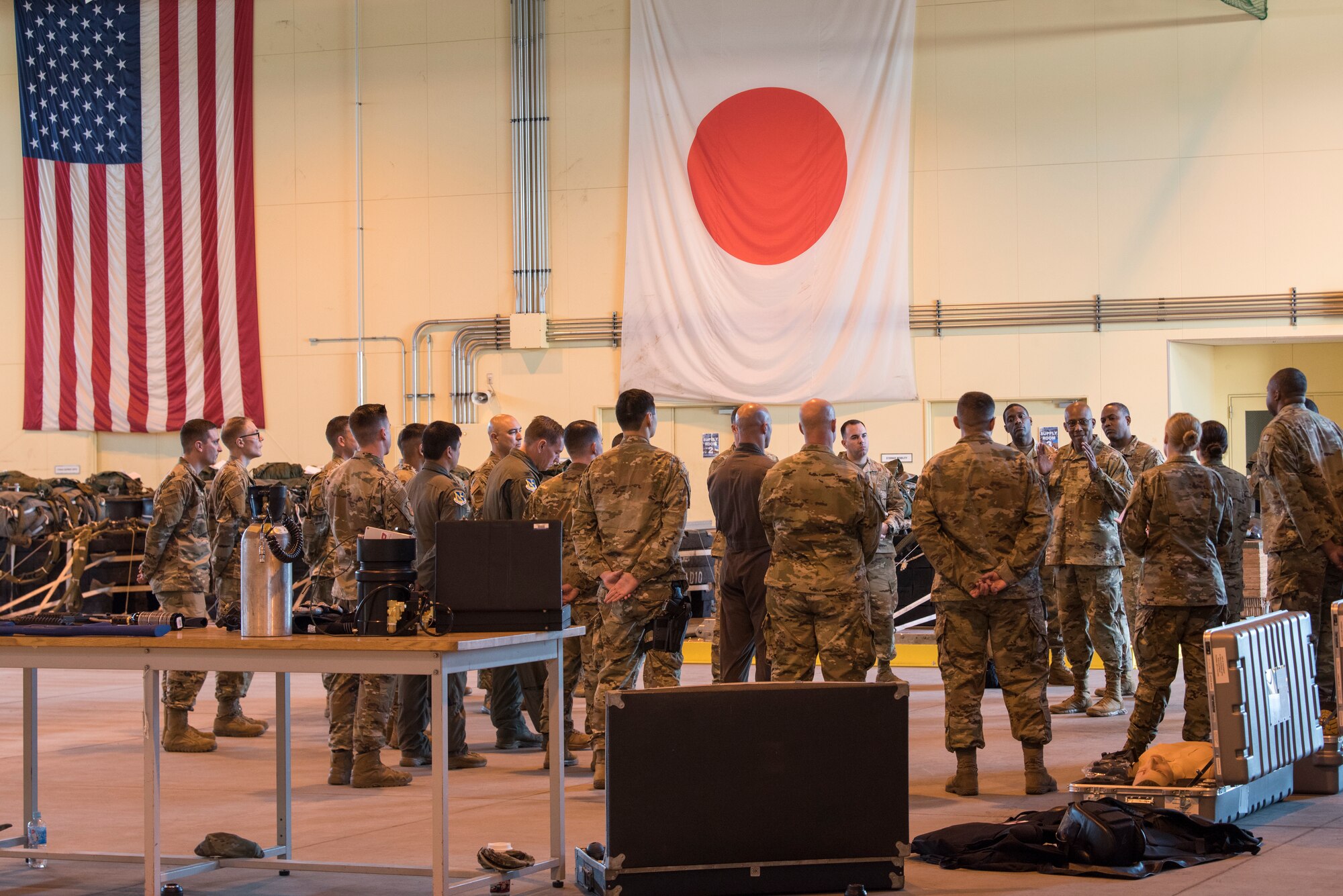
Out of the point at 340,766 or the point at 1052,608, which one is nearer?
the point at 340,766

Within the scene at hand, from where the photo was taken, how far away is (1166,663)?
638 centimetres

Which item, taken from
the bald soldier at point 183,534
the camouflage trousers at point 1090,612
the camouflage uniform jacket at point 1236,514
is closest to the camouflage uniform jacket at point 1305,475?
the camouflage uniform jacket at point 1236,514

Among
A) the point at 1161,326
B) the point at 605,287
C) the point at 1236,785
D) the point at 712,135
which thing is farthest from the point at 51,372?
the point at 1236,785

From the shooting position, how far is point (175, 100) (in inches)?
673

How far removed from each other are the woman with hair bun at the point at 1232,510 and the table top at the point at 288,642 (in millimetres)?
4155

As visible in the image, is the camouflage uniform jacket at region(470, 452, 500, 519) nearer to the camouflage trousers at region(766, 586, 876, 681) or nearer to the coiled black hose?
the camouflage trousers at region(766, 586, 876, 681)

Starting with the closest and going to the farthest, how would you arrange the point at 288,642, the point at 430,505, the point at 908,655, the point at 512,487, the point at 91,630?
the point at 288,642, the point at 91,630, the point at 430,505, the point at 512,487, the point at 908,655

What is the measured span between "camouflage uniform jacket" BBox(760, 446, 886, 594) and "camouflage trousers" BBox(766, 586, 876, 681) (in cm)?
5

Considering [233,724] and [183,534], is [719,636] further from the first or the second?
[183,534]

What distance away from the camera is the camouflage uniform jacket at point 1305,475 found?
→ 23.0 ft

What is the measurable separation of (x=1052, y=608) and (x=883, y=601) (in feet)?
4.73

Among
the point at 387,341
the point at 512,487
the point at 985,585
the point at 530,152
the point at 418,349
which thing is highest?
the point at 530,152

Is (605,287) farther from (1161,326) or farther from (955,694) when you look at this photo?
(955,694)

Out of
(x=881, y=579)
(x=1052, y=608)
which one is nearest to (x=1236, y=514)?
(x=1052, y=608)
